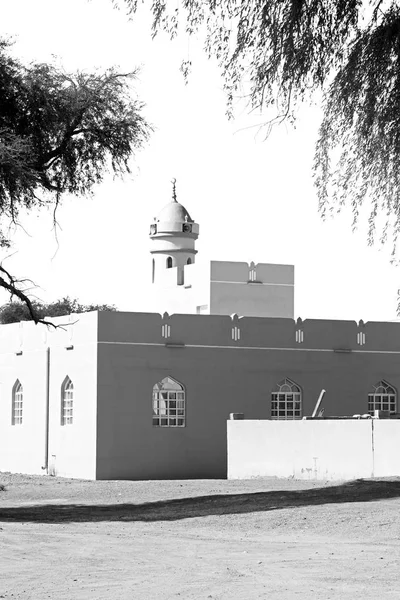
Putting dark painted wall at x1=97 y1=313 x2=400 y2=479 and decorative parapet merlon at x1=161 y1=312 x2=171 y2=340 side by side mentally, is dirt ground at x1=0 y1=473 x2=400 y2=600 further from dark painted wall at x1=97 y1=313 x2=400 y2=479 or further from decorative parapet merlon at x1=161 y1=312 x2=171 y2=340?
decorative parapet merlon at x1=161 y1=312 x2=171 y2=340

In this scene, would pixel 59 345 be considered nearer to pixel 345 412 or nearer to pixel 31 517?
pixel 345 412

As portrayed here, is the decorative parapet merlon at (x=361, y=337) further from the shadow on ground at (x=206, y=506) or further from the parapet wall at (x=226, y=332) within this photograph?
the shadow on ground at (x=206, y=506)

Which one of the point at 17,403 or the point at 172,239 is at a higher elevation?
the point at 172,239

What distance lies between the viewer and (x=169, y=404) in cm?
3319

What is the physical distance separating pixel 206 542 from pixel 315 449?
37.2ft

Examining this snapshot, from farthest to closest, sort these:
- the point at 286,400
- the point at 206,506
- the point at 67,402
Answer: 1. the point at 67,402
2. the point at 286,400
3. the point at 206,506

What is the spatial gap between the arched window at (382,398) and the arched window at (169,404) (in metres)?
5.88

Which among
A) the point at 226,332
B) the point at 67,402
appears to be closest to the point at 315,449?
the point at 226,332

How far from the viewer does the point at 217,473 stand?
109 ft

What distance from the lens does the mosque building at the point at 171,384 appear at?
32.6 metres

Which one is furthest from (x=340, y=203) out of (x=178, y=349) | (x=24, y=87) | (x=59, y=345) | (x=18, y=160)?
(x=59, y=345)

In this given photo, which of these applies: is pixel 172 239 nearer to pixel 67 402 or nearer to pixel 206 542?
pixel 67 402

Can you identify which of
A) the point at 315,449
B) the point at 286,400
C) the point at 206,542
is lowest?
the point at 206,542

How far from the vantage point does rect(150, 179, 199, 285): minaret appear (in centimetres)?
4906
